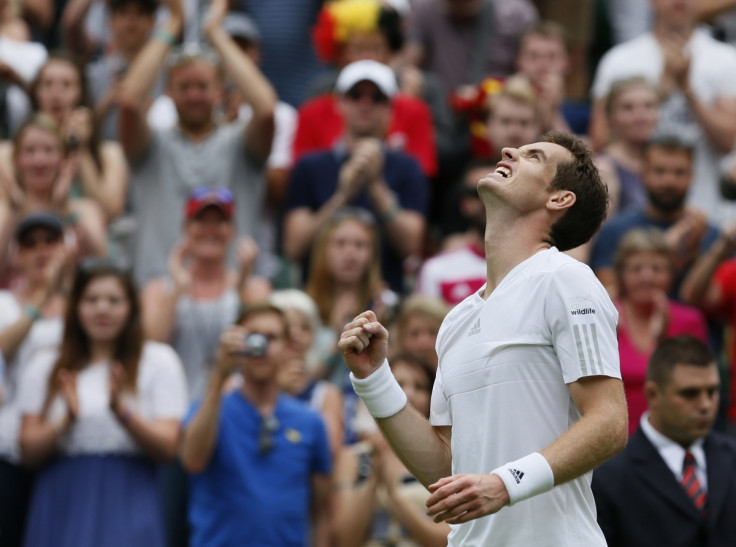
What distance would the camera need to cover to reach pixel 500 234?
14.7ft

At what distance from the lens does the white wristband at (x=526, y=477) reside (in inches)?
155

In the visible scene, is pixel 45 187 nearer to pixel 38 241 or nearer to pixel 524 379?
pixel 38 241

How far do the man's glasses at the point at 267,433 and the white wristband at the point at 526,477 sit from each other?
3.51m

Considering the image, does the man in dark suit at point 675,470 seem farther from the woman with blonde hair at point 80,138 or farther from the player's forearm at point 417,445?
the woman with blonde hair at point 80,138

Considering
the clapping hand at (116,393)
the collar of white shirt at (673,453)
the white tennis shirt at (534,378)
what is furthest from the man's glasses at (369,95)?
the white tennis shirt at (534,378)

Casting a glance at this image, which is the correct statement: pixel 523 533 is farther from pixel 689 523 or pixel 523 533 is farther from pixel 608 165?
pixel 608 165

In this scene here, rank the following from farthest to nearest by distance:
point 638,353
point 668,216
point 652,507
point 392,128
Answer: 1. point 392,128
2. point 668,216
3. point 638,353
4. point 652,507

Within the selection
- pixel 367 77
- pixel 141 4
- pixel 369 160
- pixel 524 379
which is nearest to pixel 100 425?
pixel 369 160

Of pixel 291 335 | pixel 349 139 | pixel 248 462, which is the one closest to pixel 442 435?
pixel 248 462

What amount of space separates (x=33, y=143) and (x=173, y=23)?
1.40 m

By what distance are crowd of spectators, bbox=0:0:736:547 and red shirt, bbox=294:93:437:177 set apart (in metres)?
0.02

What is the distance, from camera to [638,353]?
8.06m

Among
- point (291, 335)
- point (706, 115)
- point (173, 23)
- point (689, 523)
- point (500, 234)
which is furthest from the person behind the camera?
point (706, 115)

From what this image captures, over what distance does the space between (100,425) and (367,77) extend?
3323mm
